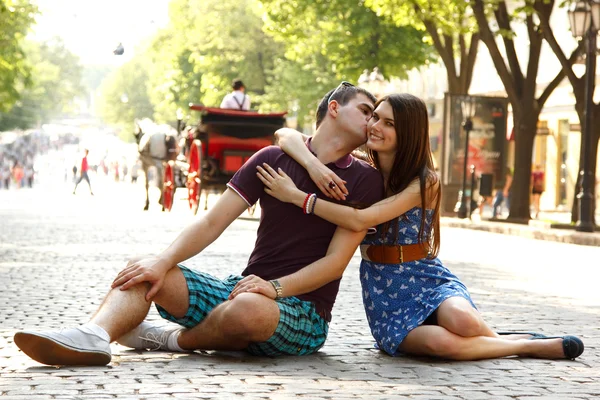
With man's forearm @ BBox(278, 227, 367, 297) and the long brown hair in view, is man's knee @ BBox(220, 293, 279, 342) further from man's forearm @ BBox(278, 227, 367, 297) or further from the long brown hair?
the long brown hair

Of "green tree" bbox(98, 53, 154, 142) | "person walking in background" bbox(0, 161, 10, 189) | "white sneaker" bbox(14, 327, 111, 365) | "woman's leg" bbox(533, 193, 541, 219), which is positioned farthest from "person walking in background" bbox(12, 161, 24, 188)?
"white sneaker" bbox(14, 327, 111, 365)

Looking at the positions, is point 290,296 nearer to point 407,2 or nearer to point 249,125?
point 249,125

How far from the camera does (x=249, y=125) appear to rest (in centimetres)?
2591

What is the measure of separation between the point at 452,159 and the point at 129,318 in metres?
25.5

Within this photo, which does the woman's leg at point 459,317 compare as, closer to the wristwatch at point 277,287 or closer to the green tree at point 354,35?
the wristwatch at point 277,287

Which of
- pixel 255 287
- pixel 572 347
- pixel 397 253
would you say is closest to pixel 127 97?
pixel 397 253

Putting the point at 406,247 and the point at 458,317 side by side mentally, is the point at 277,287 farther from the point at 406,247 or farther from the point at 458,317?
the point at 458,317

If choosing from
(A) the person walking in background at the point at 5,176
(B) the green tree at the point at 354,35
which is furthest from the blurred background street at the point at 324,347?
(A) the person walking in background at the point at 5,176

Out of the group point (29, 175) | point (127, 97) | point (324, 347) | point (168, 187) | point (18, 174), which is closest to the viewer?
point (324, 347)

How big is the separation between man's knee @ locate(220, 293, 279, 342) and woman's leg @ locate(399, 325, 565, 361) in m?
0.79

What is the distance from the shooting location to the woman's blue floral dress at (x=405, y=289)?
724 centimetres

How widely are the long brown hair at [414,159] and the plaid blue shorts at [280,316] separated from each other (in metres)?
0.62

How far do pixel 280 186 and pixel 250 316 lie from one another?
68cm

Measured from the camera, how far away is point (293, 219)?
23.4 feet
